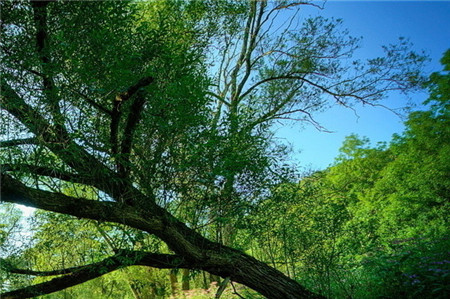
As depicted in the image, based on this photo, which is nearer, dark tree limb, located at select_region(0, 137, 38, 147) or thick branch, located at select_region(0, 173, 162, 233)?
thick branch, located at select_region(0, 173, 162, 233)

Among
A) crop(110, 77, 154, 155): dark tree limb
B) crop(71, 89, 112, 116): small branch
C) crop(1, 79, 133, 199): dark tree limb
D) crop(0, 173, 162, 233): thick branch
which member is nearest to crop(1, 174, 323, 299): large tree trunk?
crop(0, 173, 162, 233): thick branch

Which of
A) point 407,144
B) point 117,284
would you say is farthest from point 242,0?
point 117,284

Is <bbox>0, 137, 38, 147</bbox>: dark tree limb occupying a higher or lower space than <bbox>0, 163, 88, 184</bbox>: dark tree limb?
higher

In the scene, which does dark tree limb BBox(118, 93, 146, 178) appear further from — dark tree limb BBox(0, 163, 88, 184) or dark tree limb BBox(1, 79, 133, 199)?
dark tree limb BBox(0, 163, 88, 184)

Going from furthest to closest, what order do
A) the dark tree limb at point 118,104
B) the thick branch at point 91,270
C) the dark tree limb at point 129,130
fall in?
the thick branch at point 91,270
the dark tree limb at point 129,130
the dark tree limb at point 118,104

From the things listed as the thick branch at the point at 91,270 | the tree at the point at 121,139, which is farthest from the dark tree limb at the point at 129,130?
the thick branch at the point at 91,270

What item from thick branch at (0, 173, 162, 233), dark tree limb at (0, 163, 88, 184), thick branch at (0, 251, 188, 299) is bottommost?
thick branch at (0, 251, 188, 299)

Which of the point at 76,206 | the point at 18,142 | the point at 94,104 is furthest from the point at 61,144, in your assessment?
the point at 76,206

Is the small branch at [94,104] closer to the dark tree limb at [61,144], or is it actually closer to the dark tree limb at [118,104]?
the dark tree limb at [118,104]

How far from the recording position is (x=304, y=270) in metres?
5.34

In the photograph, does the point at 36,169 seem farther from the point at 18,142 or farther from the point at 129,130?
the point at 129,130

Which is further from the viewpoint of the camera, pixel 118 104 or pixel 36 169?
pixel 118 104

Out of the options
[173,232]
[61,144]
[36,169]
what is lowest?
[173,232]

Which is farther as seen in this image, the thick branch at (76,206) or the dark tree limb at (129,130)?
the dark tree limb at (129,130)
